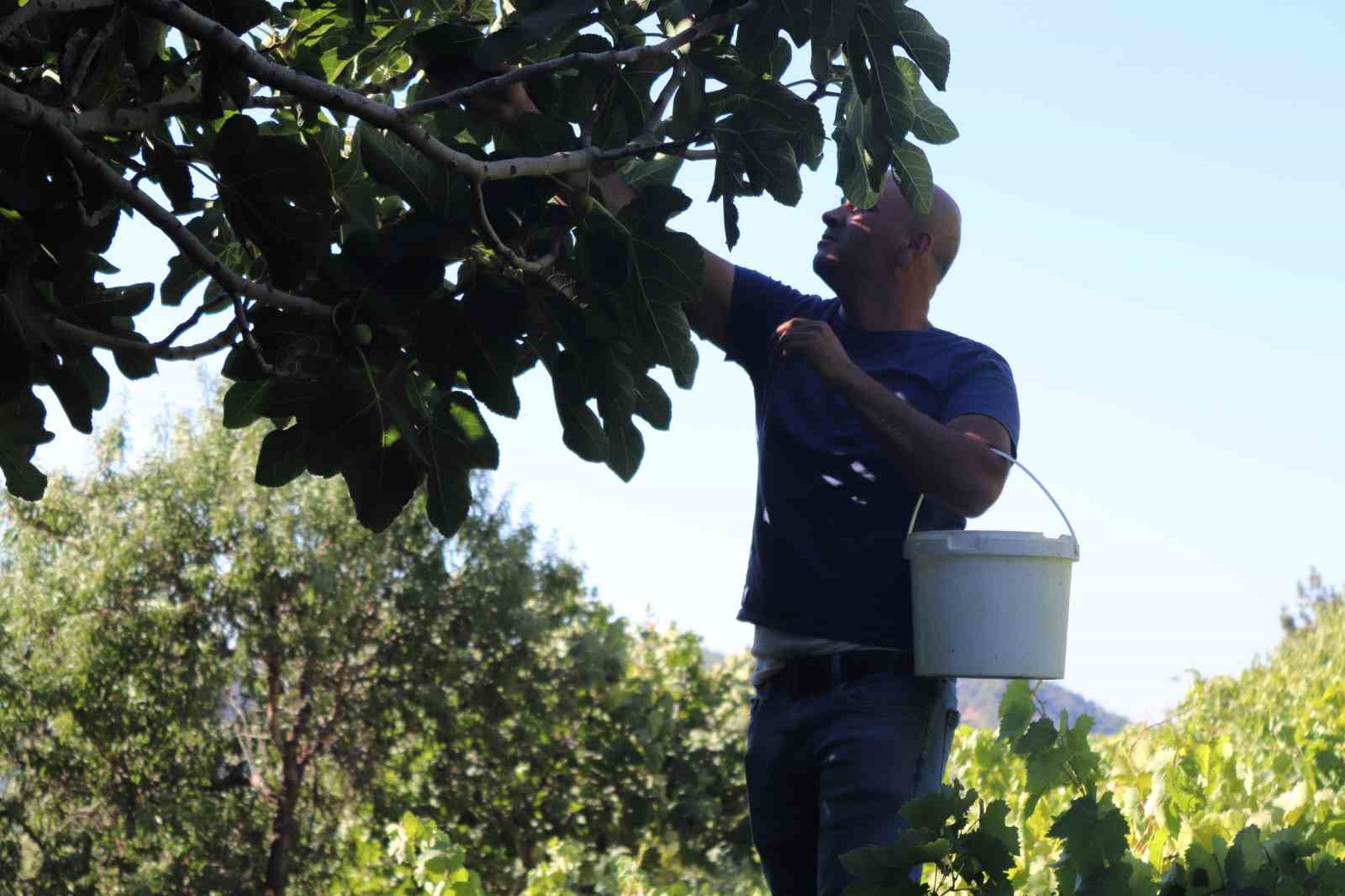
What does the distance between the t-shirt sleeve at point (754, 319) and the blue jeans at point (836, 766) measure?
2.21 ft

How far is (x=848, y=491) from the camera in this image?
2.51 m

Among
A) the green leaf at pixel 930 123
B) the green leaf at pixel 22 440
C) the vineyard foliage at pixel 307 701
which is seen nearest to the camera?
the green leaf at pixel 22 440

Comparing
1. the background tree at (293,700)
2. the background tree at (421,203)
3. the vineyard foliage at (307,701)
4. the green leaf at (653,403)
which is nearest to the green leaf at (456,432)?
the background tree at (421,203)

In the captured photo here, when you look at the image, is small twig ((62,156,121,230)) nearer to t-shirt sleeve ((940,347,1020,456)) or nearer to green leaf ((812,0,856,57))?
green leaf ((812,0,856,57))

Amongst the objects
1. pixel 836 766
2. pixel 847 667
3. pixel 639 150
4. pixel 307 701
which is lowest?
pixel 836 766

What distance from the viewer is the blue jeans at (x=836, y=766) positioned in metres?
2.29

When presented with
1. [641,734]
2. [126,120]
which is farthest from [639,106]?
[641,734]

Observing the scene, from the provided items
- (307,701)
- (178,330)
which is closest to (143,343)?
(178,330)

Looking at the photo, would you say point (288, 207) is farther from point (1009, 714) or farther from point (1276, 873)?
point (1276, 873)

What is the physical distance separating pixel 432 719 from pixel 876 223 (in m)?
7.93

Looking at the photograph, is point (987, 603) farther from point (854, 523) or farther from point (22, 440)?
point (22, 440)

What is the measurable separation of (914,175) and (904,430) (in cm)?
48

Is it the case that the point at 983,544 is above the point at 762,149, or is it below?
below

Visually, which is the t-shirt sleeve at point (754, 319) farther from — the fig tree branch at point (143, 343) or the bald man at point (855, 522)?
the fig tree branch at point (143, 343)
